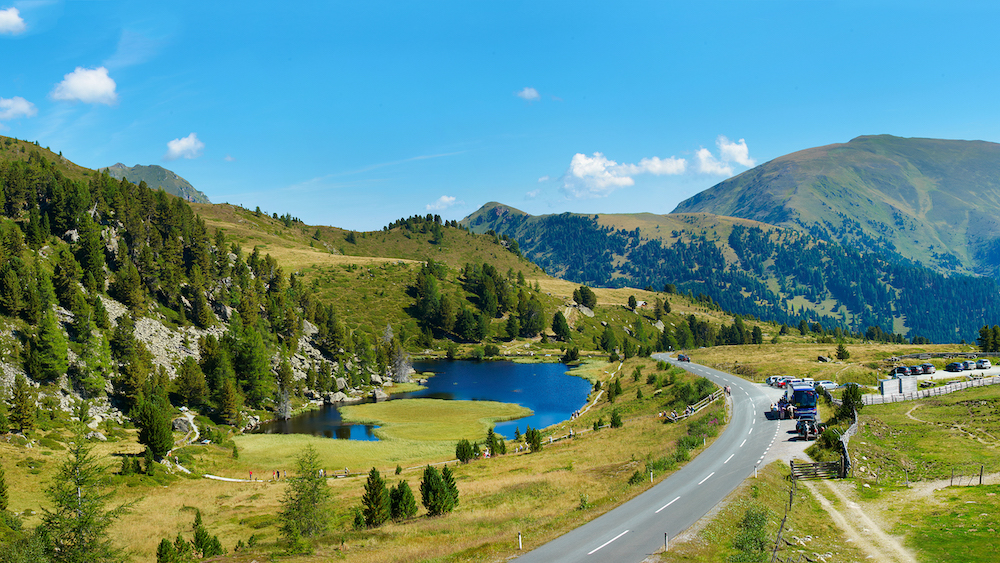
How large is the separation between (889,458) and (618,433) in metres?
34.2

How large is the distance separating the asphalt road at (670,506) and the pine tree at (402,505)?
676 inches

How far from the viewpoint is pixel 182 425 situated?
3627 inches

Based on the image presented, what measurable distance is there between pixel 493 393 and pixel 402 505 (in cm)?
9584

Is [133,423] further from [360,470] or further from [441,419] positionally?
[441,419]

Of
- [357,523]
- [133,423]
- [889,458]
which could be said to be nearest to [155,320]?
[133,423]

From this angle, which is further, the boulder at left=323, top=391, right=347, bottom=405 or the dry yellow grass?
the boulder at left=323, top=391, right=347, bottom=405

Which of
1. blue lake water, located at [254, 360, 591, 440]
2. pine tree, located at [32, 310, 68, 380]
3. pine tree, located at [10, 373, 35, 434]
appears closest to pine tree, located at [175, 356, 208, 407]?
blue lake water, located at [254, 360, 591, 440]

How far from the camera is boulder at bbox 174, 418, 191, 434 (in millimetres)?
91438

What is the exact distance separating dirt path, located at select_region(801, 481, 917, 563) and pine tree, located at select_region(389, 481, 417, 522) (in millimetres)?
30510

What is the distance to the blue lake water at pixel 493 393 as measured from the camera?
10488cm

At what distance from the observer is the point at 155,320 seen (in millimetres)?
114438

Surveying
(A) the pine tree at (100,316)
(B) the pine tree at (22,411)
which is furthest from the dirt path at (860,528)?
(A) the pine tree at (100,316)

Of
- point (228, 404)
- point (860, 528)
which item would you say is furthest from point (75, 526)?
point (228, 404)

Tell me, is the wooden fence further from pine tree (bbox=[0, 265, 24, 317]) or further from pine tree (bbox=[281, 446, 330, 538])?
pine tree (bbox=[0, 265, 24, 317])
